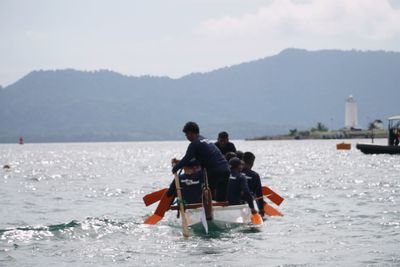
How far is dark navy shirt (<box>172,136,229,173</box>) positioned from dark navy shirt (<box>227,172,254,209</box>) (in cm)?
74

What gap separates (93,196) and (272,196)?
47.3ft

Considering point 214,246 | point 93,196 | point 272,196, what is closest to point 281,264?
point 214,246

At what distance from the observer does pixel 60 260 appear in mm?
16359

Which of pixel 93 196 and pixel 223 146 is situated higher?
pixel 223 146

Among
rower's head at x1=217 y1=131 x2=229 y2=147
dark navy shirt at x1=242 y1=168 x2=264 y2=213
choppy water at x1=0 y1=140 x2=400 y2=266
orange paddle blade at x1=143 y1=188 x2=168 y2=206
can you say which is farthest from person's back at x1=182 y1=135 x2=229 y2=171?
orange paddle blade at x1=143 y1=188 x2=168 y2=206

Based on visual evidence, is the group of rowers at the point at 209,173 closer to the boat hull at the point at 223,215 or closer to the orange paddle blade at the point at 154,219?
the boat hull at the point at 223,215

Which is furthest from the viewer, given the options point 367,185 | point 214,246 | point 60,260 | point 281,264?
point 367,185

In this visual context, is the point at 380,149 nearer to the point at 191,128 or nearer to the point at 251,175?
the point at 251,175

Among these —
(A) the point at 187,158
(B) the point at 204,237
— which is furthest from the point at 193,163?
(B) the point at 204,237

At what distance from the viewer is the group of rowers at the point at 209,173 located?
18.9 meters

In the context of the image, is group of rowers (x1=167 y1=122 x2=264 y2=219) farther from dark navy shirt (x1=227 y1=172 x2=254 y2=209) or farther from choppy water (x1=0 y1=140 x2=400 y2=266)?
choppy water (x1=0 y1=140 x2=400 y2=266)

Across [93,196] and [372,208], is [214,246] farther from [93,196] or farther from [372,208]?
[93,196]

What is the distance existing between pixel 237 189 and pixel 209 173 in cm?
93

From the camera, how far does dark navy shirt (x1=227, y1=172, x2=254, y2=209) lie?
65.2ft
